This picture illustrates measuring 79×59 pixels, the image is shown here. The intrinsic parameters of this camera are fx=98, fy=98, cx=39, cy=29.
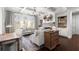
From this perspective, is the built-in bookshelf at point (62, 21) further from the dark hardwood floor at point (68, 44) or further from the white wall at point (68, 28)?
the dark hardwood floor at point (68, 44)

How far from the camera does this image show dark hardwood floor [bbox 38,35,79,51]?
183 cm

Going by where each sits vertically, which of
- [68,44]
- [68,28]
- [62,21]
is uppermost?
[62,21]

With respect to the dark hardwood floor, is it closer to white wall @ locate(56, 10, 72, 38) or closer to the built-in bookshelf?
white wall @ locate(56, 10, 72, 38)

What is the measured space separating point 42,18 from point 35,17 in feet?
0.43

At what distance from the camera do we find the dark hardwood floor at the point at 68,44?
183 centimetres

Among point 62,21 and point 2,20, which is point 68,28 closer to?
point 62,21

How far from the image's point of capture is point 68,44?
6.02ft

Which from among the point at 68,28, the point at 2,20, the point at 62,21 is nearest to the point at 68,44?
the point at 68,28

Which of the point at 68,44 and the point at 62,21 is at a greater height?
the point at 62,21

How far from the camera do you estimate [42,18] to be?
1827 mm
